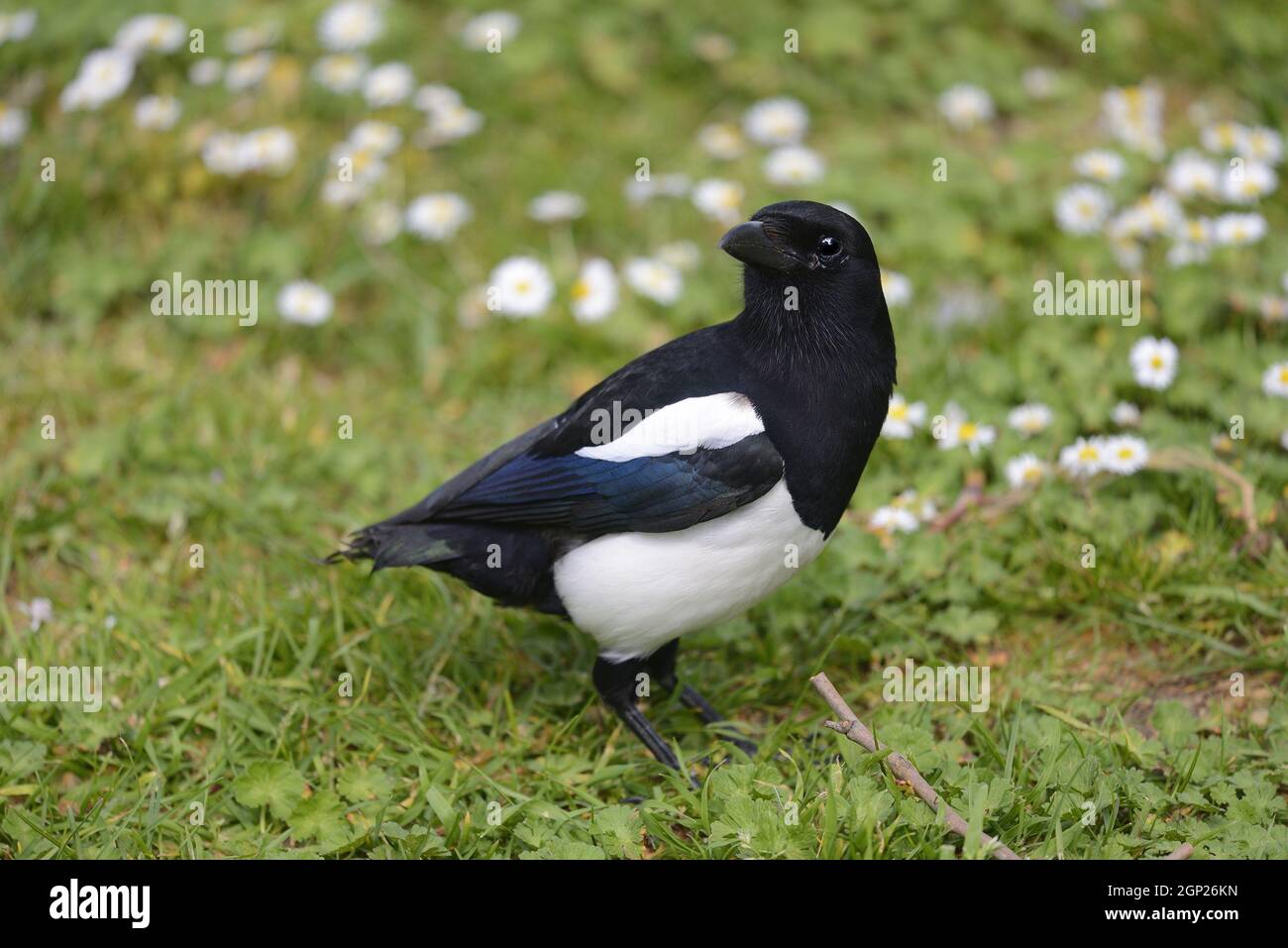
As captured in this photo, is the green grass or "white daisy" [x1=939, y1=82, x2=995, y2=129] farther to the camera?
"white daisy" [x1=939, y1=82, x2=995, y2=129]

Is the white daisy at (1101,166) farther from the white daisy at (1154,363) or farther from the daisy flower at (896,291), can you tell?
the white daisy at (1154,363)

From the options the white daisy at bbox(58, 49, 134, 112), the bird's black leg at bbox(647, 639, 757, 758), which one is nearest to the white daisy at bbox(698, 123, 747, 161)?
the white daisy at bbox(58, 49, 134, 112)

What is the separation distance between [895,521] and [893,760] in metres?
0.97

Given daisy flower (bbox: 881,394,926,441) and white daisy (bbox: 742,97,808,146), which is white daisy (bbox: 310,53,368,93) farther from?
daisy flower (bbox: 881,394,926,441)

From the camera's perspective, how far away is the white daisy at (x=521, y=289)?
454 centimetres

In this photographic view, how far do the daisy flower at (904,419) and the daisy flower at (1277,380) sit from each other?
902mm

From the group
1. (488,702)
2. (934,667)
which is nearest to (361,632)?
(488,702)

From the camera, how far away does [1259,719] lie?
2.98 meters

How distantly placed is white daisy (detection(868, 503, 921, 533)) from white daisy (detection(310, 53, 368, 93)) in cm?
288

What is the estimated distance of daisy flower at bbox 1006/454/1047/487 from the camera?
3.61 metres

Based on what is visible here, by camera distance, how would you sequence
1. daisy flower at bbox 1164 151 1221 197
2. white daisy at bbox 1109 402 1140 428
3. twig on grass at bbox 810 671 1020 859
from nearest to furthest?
1. twig on grass at bbox 810 671 1020 859
2. white daisy at bbox 1109 402 1140 428
3. daisy flower at bbox 1164 151 1221 197

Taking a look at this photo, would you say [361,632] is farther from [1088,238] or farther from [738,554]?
[1088,238]

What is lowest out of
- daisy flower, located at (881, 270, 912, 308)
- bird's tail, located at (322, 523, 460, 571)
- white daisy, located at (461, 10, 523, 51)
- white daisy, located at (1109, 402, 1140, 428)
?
bird's tail, located at (322, 523, 460, 571)

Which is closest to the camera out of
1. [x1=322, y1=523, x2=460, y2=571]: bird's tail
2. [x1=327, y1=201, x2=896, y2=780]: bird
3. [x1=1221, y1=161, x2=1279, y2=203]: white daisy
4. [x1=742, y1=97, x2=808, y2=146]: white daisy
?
[x1=327, y1=201, x2=896, y2=780]: bird
